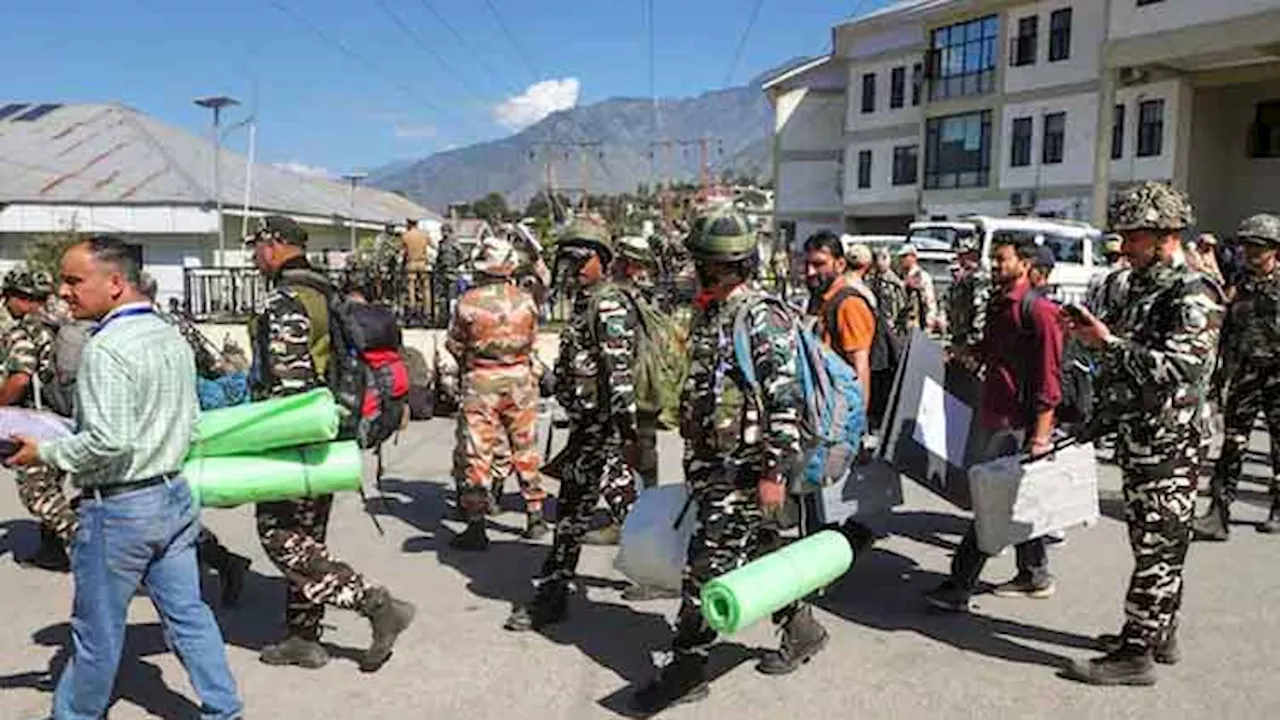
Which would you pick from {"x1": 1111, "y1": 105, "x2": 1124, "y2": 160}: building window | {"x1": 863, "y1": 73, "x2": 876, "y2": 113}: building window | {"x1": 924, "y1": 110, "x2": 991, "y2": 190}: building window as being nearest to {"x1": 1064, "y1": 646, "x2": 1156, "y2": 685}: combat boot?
{"x1": 1111, "y1": 105, "x2": 1124, "y2": 160}: building window

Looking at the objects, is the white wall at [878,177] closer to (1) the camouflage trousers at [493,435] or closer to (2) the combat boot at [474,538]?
(1) the camouflage trousers at [493,435]

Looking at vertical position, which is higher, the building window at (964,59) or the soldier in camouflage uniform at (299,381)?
the building window at (964,59)

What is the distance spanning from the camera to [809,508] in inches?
191

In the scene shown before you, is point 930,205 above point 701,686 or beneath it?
above

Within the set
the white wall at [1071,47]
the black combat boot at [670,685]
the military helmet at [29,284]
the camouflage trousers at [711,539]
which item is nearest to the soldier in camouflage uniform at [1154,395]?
the camouflage trousers at [711,539]

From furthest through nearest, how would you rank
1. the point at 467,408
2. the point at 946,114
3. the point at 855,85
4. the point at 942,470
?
the point at 855,85
the point at 946,114
the point at 467,408
the point at 942,470

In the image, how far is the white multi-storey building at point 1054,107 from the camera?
28.5m

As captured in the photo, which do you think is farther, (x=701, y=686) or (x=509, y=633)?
(x=509, y=633)

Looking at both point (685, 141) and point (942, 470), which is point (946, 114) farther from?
point (942, 470)

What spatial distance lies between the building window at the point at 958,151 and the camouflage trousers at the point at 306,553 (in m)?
33.8

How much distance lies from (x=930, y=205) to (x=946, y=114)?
10.3ft

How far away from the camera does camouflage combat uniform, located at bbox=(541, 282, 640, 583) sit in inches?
196

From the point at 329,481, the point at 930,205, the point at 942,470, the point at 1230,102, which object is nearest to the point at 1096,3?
the point at 1230,102

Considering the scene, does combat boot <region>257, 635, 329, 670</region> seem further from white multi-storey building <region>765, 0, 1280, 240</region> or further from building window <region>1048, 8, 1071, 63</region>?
building window <region>1048, 8, 1071, 63</region>
